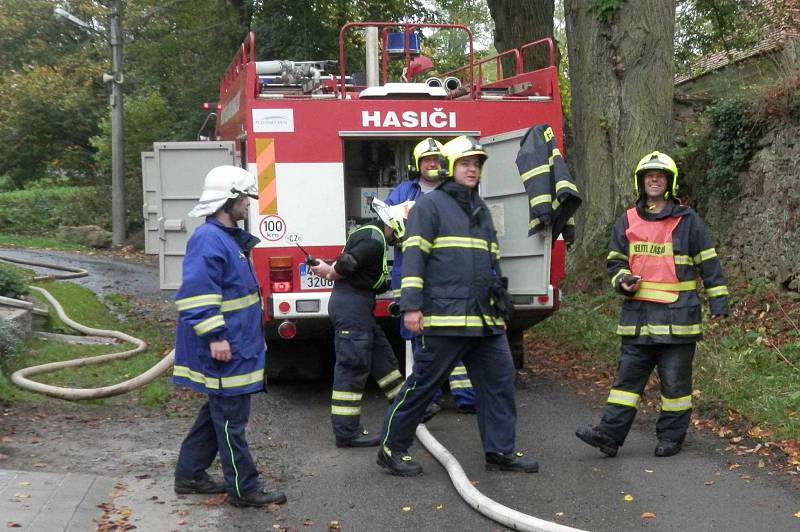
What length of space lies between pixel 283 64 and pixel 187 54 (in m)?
23.6

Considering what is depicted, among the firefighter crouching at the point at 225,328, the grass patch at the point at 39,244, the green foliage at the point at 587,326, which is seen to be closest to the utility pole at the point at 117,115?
the grass patch at the point at 39,244

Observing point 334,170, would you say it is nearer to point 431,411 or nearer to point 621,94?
point 431,411

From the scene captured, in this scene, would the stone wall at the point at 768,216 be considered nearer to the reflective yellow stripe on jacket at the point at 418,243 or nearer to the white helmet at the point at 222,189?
the reflective yellow stripe on jacket at the point at 418,243

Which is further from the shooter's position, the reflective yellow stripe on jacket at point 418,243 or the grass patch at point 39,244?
the grass patch at point 39,244

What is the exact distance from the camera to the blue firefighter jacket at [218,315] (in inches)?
209

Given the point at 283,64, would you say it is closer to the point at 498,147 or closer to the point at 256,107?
the point at 256,107

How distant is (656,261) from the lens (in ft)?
21.1

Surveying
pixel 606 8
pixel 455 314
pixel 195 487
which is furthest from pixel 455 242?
pixel 606 8

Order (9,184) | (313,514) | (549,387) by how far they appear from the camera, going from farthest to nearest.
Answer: (9,184) → (549,387) → (313,514)

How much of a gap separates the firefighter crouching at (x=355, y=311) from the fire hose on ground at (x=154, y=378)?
1.52ft

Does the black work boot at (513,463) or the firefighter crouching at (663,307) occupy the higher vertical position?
the firefighter crouching at (663,307)

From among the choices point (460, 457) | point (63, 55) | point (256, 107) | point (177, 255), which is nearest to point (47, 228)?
point (63, 55)

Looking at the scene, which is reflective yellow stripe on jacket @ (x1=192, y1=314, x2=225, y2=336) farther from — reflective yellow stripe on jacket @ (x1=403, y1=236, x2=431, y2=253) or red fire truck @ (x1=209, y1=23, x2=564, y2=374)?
red fire truck @ (x1=209, y1=23, x2=564, y2=374)

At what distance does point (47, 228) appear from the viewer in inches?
1277
